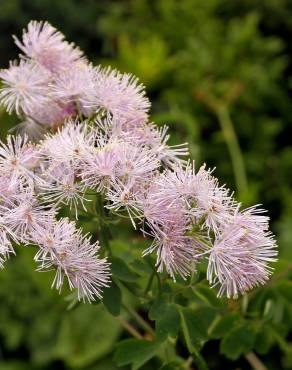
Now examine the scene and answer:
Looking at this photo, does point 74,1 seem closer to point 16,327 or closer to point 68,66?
point 16,327

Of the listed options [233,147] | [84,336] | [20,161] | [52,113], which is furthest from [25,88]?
[233,147]

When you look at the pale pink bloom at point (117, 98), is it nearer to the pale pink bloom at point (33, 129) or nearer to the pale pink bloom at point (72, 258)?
the pale pink bloom at point (33, 129)

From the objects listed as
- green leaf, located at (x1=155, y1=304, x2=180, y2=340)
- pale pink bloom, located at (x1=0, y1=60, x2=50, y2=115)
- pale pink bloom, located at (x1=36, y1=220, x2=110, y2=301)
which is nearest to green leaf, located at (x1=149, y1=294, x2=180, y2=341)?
green leaf, located at (x1=155, y1=304, x2=180, y2=340)

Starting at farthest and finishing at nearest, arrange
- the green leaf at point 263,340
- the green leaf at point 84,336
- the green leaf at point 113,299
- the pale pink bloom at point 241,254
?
the green leaf at point 84,336
the green leaf at point 263,340
the green leaf at point 113,299
the pale pink bloom at point 241,254

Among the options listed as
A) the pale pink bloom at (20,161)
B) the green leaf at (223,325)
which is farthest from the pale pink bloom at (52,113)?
the green leaf at (223,325)

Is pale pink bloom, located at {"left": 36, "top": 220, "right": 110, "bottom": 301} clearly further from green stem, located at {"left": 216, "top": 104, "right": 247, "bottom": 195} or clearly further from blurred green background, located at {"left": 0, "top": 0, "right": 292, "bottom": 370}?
green stem, located at {"left": 216, "top": 104, "right": 247, "bottom": 195}

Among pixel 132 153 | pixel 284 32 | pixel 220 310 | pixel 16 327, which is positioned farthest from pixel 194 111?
pixel 132 153
